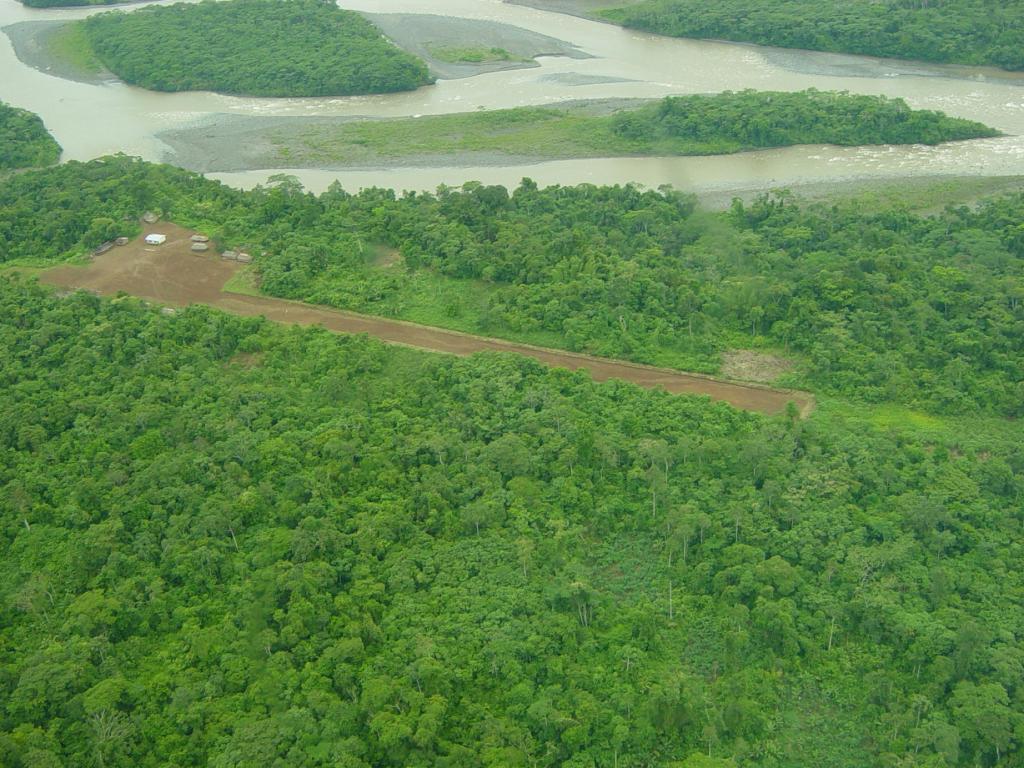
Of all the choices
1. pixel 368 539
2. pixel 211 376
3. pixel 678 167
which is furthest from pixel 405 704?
pixel 678 167

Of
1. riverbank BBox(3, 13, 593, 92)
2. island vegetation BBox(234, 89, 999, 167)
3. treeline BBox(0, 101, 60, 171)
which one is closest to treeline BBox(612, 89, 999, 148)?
island vegetation BBox(234, 89, 999, 167)

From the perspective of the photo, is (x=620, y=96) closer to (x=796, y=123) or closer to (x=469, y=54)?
(x=796, y=123)

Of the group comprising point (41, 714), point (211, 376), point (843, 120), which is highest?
point (843, 120)

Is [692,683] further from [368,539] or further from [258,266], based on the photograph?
[258,266]

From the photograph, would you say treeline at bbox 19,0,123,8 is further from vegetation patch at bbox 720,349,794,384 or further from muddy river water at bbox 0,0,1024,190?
vegetation patch at bbox 720,349,794,384

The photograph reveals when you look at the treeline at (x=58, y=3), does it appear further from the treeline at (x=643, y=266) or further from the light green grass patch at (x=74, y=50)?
the treeline at (x=643, y=266)

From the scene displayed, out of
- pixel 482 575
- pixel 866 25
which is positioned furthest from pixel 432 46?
pixel 482 575

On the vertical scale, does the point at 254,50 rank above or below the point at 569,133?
above
